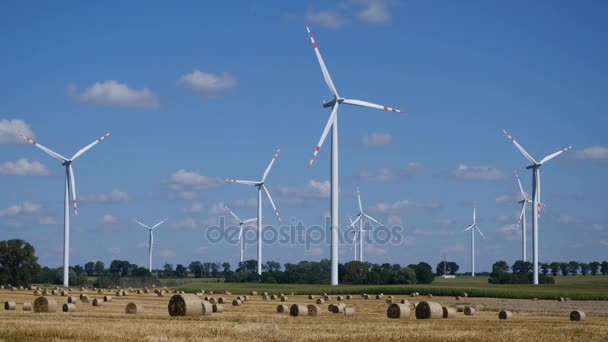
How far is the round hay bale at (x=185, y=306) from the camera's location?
44.3 metres

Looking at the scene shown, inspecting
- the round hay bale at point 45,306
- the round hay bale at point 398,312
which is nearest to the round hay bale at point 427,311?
the round hay bale at point 398,312

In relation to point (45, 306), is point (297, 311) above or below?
below

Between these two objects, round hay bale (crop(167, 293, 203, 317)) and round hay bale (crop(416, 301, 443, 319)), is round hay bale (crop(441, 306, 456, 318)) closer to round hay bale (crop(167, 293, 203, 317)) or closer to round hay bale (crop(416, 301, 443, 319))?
round hay bale (crop(416, 301, 443, 319))

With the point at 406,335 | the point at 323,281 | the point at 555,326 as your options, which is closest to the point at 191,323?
the point at 406,335

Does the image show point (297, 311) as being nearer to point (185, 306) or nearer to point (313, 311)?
point (313, 311)

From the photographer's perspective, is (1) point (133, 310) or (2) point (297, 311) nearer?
(1) point (133, 310)

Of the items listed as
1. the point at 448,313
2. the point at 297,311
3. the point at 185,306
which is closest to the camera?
the point at 185,306

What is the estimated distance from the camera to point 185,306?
44250mm

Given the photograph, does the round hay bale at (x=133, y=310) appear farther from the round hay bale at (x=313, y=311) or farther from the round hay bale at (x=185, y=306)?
the round hay bale at (x=313, y=311)

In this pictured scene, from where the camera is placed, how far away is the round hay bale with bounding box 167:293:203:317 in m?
44.3

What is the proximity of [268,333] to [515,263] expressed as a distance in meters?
166

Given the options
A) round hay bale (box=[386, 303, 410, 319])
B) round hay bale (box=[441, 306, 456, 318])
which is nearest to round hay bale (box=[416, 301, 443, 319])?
round hay bale (box=[441, 306, 456, 318])

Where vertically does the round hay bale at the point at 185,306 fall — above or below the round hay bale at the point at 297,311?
above

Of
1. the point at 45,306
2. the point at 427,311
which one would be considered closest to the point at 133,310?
the point at 45,306
